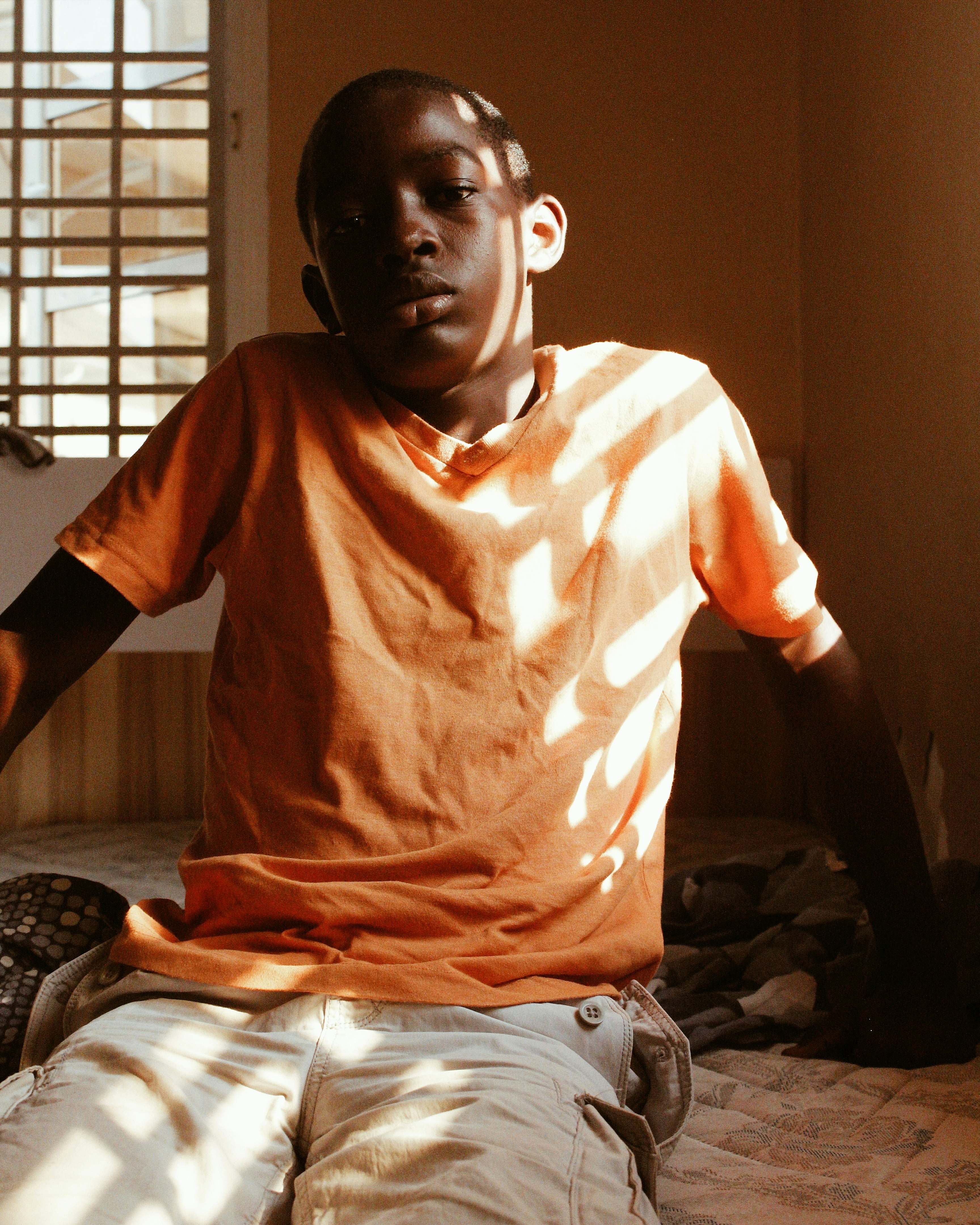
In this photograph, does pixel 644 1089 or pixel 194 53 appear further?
pixel 194 53

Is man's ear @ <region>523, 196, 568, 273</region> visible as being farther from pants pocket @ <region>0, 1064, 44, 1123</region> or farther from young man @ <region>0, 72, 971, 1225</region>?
pants pocket @ <region>0, 1064, 44, 1123</region>

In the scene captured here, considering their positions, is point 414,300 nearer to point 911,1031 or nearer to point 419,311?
point 419,311

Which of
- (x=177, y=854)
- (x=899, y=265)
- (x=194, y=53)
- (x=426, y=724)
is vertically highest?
(x=194, y=53)

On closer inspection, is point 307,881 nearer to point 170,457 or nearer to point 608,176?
point 170,457

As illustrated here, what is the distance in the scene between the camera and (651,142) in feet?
8.11

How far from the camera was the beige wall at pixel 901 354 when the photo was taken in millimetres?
1536

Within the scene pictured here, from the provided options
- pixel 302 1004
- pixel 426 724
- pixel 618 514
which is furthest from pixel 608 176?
pixel 302 1004

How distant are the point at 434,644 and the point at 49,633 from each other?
1.00 ft

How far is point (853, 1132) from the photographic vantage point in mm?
853

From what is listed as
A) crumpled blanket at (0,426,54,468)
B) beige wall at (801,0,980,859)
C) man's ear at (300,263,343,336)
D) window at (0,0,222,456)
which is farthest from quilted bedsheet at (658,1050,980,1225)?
window at (0,0,222,456)

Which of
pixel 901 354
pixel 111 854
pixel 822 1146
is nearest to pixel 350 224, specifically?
pixel 822 1146

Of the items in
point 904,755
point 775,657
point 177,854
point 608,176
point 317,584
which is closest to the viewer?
point 317,584

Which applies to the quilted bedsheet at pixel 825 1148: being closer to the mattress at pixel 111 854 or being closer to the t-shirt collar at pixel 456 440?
the t-shirt collar at pixel 456 440

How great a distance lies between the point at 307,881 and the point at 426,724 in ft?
0.44
